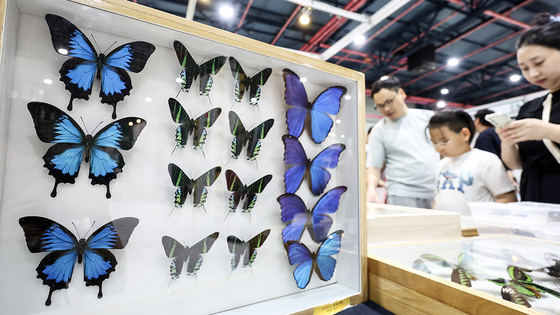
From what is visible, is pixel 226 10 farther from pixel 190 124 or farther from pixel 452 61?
pixel 452 61

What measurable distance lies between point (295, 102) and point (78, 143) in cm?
42

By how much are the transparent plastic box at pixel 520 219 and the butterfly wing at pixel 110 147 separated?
1.20 metres

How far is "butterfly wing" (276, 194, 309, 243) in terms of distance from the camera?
0.63m

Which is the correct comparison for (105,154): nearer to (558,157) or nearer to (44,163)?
(44,163)

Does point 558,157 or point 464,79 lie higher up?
point 464,79

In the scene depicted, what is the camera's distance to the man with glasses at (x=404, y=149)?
194cm

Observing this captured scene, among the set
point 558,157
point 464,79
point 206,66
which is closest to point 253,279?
point 206,66

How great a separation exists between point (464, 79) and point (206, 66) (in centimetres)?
935

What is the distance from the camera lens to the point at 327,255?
26.4 inches

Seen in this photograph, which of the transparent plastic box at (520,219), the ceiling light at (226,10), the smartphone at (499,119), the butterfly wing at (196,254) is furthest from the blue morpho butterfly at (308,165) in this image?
the ceiling light at (226,10)

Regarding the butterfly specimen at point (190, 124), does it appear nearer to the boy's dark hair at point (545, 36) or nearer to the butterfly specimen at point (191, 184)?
the butterfly specimen at point (191, 184)

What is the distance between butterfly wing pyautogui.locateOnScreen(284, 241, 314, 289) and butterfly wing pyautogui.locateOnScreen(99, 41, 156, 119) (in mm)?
437

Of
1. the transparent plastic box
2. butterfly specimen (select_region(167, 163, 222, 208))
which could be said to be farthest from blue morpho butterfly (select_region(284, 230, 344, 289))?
the transparent plastic box

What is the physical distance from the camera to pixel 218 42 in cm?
53
